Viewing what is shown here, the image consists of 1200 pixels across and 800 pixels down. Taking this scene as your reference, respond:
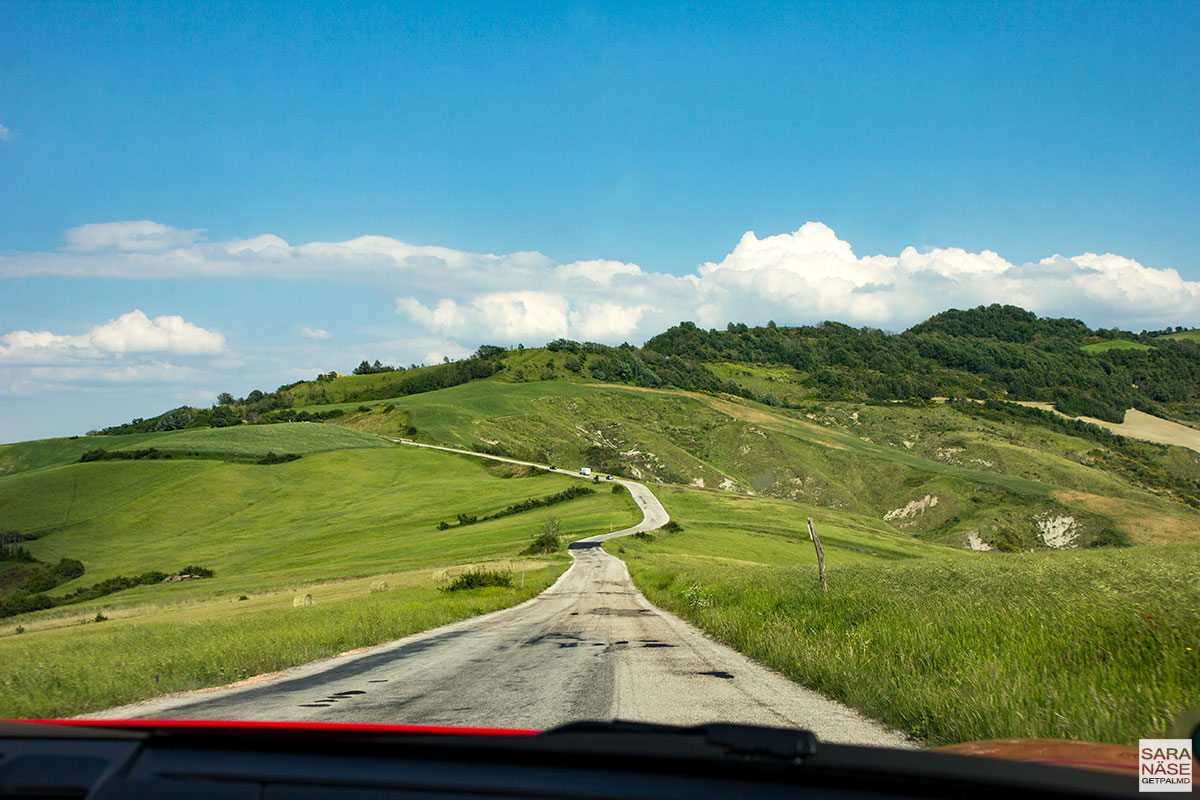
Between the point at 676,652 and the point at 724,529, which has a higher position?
the point at 676,652

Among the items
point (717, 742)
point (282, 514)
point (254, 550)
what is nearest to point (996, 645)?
point (717, 742)

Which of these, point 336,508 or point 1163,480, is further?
point 1163,480

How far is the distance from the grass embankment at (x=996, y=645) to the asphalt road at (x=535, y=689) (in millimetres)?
524

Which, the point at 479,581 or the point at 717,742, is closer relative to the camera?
the point at 717,742

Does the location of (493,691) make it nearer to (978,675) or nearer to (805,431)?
(978,675)

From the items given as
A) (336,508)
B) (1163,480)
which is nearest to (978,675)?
(336,508)

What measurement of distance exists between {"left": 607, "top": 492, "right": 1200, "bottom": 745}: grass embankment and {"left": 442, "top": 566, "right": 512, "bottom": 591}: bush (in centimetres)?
→ 1782

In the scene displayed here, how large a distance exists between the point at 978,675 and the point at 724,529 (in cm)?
6842

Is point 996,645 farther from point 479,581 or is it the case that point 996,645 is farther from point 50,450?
point 50,450

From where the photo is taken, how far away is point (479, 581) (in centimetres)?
3341

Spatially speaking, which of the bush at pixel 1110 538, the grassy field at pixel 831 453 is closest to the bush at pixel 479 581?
the grassy field at pixel 831 453

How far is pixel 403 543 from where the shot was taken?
69.2 m

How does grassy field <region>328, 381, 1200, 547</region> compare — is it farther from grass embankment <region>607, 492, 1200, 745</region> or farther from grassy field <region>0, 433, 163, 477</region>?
grass embankment <region>607, 492, 1200, 745</region>

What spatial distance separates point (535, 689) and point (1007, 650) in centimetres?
613
